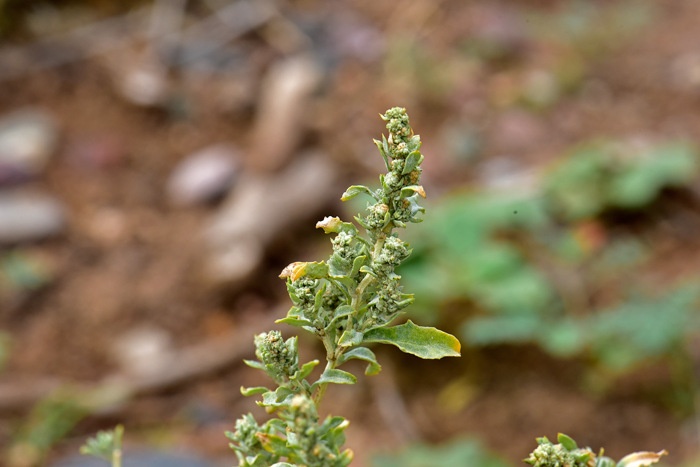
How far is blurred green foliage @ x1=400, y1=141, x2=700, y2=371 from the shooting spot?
255 centimetres

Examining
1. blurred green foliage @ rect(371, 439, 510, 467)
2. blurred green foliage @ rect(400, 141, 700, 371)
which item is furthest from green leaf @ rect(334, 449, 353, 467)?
blurred green foliage @ rect(400, 141, 700, 371)

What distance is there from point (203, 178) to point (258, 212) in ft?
2.21

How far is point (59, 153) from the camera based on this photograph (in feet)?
15.0

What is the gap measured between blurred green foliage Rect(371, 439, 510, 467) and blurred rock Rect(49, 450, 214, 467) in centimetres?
68

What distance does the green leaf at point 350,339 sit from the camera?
727 mm

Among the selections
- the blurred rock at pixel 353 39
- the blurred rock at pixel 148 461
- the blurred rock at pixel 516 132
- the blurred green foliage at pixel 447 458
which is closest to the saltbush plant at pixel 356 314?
the blurred rock at pixel 148 461

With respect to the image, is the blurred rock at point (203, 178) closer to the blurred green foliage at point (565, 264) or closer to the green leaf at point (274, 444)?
the blurred green foliage at point (565, 264)

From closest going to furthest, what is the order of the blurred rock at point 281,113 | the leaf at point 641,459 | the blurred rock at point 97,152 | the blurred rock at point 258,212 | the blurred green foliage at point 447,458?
the leaf at point 641,459 → the blurred green foliage at point 447,458 → the blurred rock at point 258,212 → the blurred rock at point 281,113 → the blurred rock at point 97,152

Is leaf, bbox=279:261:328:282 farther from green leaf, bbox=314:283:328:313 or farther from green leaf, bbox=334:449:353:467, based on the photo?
green leaf, bbox=334:449:353:467

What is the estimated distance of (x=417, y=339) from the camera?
2.48ft

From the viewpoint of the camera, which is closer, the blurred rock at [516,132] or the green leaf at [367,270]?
the green leaf at [367,270]

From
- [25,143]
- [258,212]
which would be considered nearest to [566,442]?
[258,212]

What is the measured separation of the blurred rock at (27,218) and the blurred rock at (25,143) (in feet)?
0.70

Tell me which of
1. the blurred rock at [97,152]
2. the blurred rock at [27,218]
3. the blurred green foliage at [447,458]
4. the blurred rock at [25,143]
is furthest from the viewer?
the blurred rock at [97,152]
